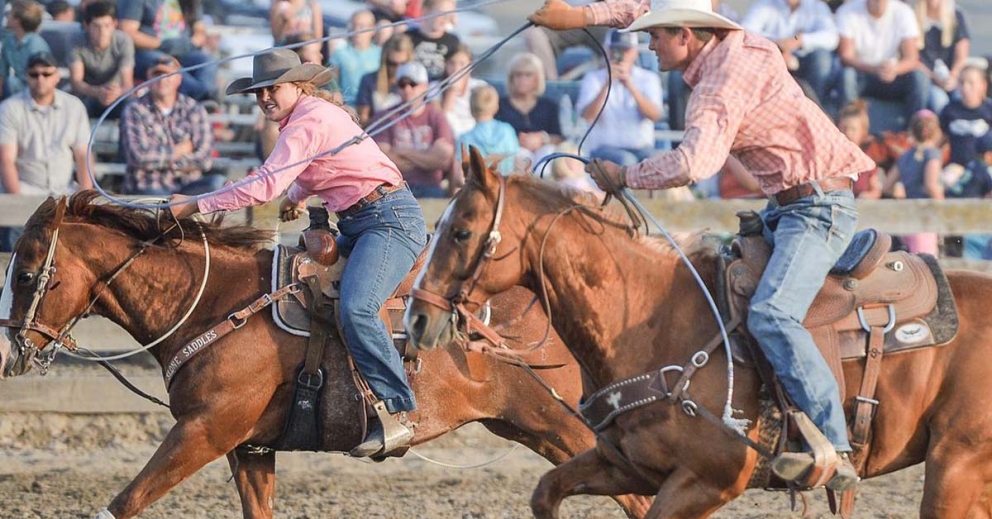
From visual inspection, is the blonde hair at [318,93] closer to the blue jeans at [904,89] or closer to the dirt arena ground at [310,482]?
the dirt arena ground at [310,482]

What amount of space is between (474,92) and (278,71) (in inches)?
141

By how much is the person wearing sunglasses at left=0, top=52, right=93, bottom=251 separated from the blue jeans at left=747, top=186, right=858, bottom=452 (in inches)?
210

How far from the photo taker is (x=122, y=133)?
28.3 ft

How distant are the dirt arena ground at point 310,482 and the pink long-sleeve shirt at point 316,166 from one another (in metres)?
1.81

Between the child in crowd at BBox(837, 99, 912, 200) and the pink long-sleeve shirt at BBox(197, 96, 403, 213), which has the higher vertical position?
the pink long-sleeve shirt at BBox(197, 96, 403, 213)

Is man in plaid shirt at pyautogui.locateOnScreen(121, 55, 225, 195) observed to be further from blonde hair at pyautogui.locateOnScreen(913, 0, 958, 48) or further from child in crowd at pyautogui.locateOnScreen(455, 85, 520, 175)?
blonde hair at pyautogui.locateOnScreen(913, 0, 958, 48)

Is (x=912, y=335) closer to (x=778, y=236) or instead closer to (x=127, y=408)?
(x=778, y=236)

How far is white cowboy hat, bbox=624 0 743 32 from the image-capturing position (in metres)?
4.34

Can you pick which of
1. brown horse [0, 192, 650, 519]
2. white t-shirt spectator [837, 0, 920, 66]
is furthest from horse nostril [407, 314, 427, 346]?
white t-shirt spectator [837, 0, 920, 66]

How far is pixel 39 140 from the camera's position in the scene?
8484 mm

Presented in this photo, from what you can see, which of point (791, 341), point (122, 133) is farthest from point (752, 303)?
point (122, 133)

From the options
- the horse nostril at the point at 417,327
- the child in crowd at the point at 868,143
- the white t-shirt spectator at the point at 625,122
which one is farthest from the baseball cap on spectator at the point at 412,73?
the horse nostril at the point at 417,327

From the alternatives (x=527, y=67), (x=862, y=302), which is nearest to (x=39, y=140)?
(x=527, y=67)

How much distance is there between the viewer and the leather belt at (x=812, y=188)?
14.8 feet
